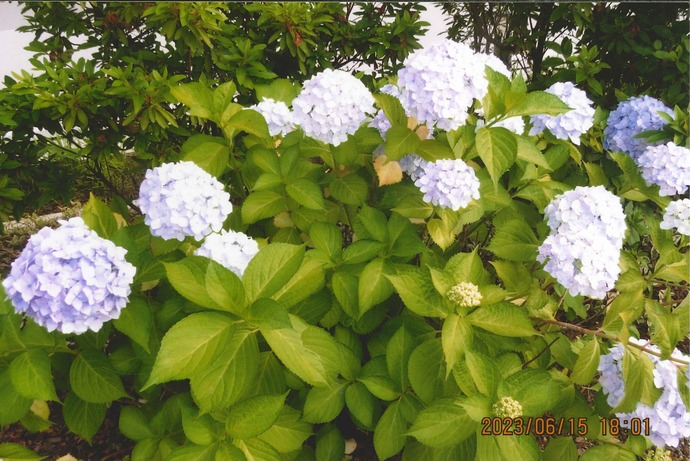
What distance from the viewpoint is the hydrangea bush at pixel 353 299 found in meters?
1.40

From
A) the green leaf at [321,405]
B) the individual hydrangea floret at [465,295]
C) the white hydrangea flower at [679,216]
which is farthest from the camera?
the white hydrangea flower at [679,216]

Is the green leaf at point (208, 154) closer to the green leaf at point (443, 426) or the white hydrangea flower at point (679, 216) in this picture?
the green leaf at point (443, 426)

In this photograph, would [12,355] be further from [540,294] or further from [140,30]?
[140,30]

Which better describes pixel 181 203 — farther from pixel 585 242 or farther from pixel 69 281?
pixel 585 242

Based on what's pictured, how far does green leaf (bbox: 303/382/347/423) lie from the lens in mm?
1729

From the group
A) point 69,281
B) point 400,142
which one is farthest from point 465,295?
point 69,281

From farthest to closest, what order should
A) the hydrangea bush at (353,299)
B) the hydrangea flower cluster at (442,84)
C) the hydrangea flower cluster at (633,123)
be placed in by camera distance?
the hydrangea flower cluster at (633,123)
the hydrangea flower cluster at (442,84)
the hydrangea bush at (353,299)

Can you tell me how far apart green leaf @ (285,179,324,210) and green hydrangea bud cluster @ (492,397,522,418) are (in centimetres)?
83

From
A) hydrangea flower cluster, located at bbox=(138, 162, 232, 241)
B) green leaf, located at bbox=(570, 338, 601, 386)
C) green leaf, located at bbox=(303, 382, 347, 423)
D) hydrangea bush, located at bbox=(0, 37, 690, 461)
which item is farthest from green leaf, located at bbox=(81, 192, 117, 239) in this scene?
green leaf, located at bbox=(570, 338, 601, 386)

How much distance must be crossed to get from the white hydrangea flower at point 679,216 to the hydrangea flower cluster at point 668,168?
0.13 metres

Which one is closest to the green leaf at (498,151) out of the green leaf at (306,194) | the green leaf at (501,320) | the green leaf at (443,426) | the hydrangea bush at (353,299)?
the hydrangea bush at (353,299)

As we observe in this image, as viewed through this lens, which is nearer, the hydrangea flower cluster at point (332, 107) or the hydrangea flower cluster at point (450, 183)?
the hydrangea flower cluster at point (450, 183)

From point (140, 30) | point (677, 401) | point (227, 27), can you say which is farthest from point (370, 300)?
point (140, 30)

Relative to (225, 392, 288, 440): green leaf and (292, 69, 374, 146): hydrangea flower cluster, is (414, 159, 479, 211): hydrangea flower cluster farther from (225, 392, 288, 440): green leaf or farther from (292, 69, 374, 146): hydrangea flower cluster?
Answer: (225, 392, 288, 440): green leaf
